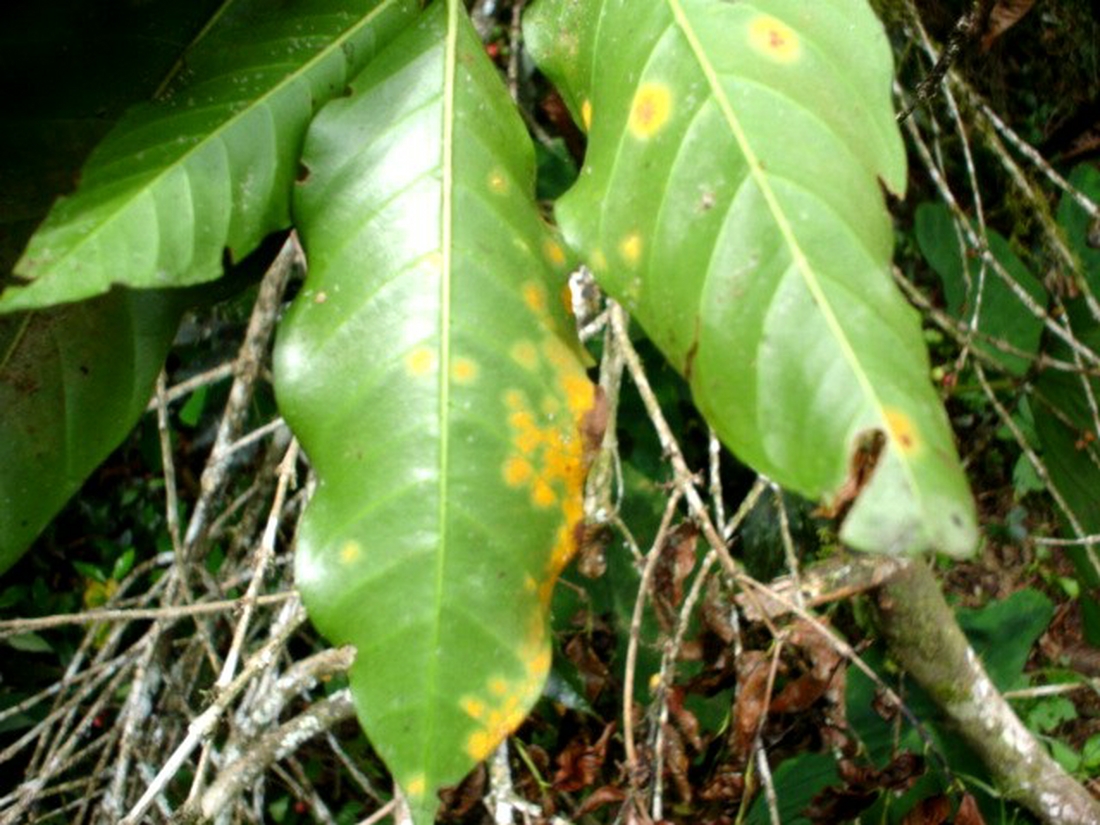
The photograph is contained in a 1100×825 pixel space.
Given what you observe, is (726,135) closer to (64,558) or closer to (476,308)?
(476,308)

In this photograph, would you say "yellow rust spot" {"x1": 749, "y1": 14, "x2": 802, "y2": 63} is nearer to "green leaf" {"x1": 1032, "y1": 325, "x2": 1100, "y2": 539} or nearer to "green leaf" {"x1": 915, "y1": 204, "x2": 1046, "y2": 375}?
"green leaf" {"x1": 1032, "y1": 325, "x2": 1100, "y2": 539}

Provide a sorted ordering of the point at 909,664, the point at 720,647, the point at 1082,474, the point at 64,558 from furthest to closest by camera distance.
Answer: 1. the point at 64,558
2. the point at 1082,474
3. the point at 909,664
4. the point at 720,647

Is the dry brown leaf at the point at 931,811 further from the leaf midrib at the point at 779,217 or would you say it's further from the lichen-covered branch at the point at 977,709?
the leaf midrib at the point at 779,217

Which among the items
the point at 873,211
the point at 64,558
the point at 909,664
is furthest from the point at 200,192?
the point at 64,558

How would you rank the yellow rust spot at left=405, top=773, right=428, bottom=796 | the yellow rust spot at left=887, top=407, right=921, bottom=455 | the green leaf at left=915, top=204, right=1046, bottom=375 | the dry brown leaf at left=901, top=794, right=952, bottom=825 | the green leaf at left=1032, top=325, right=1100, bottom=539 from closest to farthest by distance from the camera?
1. the yellow rust spot at left=887, top=407, right=921, bottom=455
2. the yellow rust spot at left=405, top=773, right=428, bottom=796
3. the dry brown leaf at left=901, top=794, right=952, bottom=825
4. the green leaf at left=1032, top=325, right=1100, bottom=539
5. the green leaf at left=915, top=204, right=1046, bottom=375

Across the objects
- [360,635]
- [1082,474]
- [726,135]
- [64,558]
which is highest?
[726,135]

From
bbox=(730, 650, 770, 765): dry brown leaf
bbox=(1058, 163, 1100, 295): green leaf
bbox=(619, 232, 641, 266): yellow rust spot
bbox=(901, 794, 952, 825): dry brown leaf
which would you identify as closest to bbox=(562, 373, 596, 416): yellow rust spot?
bbox=(619, 232, 641, 266): yellow rust spot

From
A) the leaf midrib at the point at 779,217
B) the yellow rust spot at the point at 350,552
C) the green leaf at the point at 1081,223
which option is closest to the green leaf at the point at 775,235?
the leaf midrib at the point at 779,217
